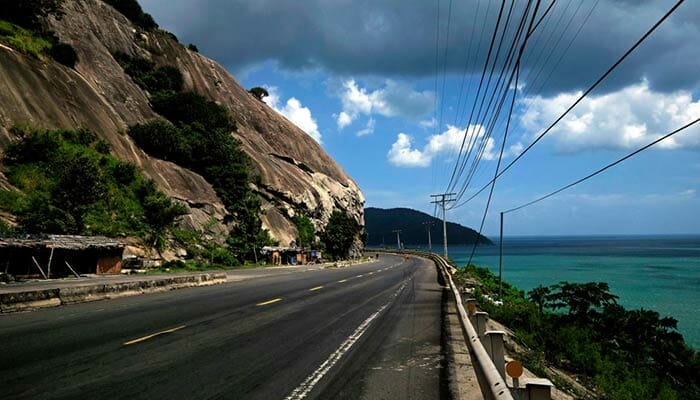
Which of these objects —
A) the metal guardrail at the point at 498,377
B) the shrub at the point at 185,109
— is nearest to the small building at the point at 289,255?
the shrub at the point at 185,109

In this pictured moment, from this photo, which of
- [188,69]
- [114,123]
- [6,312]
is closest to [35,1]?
[114,123]

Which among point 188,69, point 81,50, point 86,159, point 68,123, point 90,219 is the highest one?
point 188,69

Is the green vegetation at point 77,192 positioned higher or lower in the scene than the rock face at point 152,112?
lower

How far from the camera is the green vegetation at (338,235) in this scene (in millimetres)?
74875

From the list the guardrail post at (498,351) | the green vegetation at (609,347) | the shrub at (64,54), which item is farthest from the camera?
the shrub at (64,54)

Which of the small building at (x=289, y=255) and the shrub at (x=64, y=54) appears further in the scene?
the small building at (x=289, y=255)

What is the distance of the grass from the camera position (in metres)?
41.0

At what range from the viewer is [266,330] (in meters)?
9.97

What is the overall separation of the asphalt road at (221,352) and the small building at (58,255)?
13531 mm

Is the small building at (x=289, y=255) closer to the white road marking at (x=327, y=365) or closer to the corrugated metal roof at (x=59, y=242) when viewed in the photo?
the corrugated metal roof at (x=59, y=242)

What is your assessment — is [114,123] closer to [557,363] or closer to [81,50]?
[81,50]

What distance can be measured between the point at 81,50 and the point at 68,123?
16.8 meters

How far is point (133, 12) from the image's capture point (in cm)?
6894

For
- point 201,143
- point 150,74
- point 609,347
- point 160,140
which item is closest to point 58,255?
point 160,140
